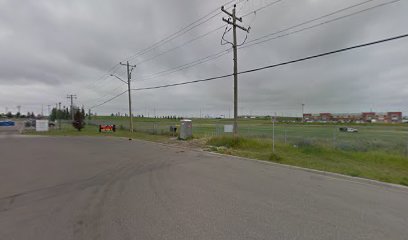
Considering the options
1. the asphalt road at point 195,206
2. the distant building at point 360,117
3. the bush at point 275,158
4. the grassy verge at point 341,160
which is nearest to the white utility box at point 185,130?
the grassy verge at point 341,160

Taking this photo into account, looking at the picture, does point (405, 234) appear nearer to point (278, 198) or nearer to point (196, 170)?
point (278, 198)

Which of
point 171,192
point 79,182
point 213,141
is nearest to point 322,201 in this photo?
point 171,192

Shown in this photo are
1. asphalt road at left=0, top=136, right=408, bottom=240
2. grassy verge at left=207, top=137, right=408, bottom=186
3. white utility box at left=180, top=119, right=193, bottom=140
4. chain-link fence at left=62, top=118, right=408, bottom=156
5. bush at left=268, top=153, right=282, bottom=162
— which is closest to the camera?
asphalt road at left=0, top=136, right=408, bottom=240

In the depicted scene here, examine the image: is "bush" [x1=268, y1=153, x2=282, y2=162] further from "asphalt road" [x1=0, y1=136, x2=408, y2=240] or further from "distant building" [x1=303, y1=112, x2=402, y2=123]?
"distant building" [x1=303, y1=112, x2=402, y2=123]

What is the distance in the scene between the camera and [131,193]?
5152 millimetres

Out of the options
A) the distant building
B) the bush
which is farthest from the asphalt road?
the distant building

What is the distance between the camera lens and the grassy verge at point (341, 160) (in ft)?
24.0

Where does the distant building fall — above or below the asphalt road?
above

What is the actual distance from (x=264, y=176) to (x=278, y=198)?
2.12 m

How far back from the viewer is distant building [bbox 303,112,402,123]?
9599cm

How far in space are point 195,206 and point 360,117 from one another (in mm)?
131341

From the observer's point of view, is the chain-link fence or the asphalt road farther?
the chain-link fence

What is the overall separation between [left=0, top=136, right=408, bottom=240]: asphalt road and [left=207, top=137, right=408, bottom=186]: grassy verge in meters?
1.34

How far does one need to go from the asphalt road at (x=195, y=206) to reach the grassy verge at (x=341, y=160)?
4.39 ft
